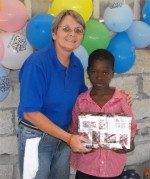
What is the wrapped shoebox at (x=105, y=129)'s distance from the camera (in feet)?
5.31

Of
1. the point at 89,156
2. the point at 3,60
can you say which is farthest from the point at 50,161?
the point at 3,60

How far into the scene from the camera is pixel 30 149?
1.70 m

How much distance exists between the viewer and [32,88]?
1.56m

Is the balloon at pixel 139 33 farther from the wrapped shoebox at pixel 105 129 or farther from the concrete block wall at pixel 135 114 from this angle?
the wrapped shoebox at pixel 105 129

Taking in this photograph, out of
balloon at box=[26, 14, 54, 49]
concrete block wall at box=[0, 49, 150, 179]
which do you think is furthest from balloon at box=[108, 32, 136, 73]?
balloon at box=[26, 14, 54, 49]

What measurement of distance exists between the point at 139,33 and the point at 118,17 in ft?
0.75

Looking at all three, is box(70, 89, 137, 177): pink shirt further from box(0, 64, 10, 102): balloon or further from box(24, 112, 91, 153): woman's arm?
box(0, 64, 10, 102): balloon

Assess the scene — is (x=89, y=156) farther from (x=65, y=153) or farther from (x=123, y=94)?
(x=123, y=94)

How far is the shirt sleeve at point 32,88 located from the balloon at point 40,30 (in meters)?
0.35

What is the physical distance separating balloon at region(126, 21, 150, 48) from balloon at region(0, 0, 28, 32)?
757mm

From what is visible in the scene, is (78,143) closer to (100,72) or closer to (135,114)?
(100,72)

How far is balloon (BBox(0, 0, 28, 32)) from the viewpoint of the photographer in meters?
1.85

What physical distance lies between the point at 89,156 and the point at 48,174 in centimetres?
26

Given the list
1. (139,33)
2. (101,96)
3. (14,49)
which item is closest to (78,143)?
(101,96)
